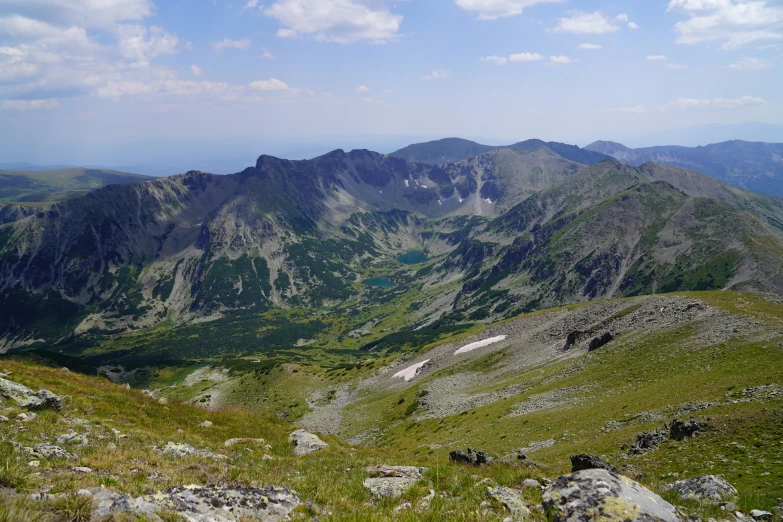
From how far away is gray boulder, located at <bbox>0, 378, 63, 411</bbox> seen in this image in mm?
19358

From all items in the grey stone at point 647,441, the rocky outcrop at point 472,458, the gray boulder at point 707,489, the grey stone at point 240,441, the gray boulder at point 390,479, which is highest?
the gray boulder at point 390,479

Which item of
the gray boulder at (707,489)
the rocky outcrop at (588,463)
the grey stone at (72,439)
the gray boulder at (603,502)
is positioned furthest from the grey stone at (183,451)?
the gray boulder at (707,489)

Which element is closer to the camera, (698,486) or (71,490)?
(71,490)

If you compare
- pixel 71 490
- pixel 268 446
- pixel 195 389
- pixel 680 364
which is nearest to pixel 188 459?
pixel 71 490

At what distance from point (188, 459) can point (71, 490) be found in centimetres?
639

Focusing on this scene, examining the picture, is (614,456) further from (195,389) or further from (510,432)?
(195,389)

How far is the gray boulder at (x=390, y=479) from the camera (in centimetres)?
1311

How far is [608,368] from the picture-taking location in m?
52.6

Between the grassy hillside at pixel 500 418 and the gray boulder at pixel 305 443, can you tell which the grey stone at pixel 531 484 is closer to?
the grassy hillside at pixel 500 418

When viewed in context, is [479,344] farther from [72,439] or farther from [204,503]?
[204,503]

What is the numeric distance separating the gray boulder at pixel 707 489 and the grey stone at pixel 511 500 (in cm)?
761

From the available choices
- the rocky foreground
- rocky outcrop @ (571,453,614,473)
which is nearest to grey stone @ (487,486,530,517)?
the rocky foreground

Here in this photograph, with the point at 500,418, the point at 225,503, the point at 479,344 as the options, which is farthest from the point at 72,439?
the point at 479,344

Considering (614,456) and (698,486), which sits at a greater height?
(698,486)
